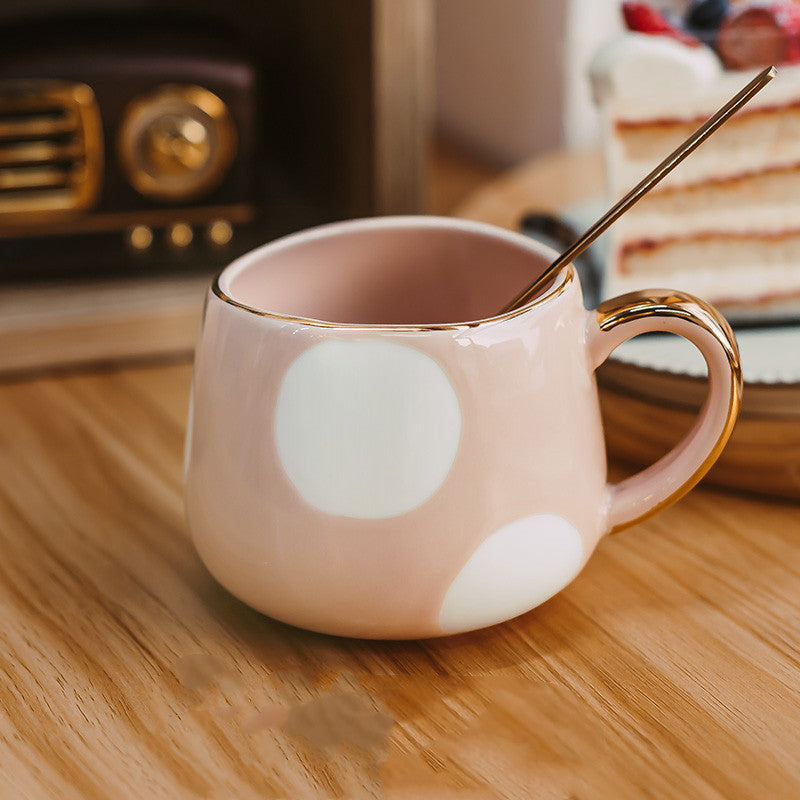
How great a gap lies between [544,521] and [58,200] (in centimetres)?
36

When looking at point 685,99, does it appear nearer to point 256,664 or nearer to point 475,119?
point 256,664

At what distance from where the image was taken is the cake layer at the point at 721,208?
0.45 meters

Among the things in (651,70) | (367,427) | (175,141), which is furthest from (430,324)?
(175,141)

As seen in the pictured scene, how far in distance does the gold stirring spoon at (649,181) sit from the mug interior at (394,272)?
0.03m

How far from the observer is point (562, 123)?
1.08 metres

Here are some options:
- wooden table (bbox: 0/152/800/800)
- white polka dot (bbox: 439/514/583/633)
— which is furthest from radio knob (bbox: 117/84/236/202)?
white polka dot (bbox: 439/514/583/633)

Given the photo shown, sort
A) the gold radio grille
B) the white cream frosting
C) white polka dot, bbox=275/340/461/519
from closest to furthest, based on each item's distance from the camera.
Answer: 1. white polka dot, bbox=275/340/461/519
2. the white cream frosting
3. the gold radio grille

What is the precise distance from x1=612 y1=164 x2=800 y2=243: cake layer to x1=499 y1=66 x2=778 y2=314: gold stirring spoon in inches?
4.6

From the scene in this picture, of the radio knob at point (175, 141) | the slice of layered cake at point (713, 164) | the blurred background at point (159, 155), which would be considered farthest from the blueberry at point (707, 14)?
the radio knob at point (175, 141)

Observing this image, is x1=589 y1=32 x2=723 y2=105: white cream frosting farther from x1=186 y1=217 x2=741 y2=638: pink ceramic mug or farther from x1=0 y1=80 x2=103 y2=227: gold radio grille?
x1=0 y1=80 x2=103 y2=227: gold radio grille

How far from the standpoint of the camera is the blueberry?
1.51ft

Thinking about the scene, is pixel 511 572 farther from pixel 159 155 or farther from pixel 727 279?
pixel 159 155

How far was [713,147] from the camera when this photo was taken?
17.3 inches

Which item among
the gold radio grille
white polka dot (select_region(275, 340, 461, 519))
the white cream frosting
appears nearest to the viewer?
white polka dot (select_region(275, 340, 461, 519))
